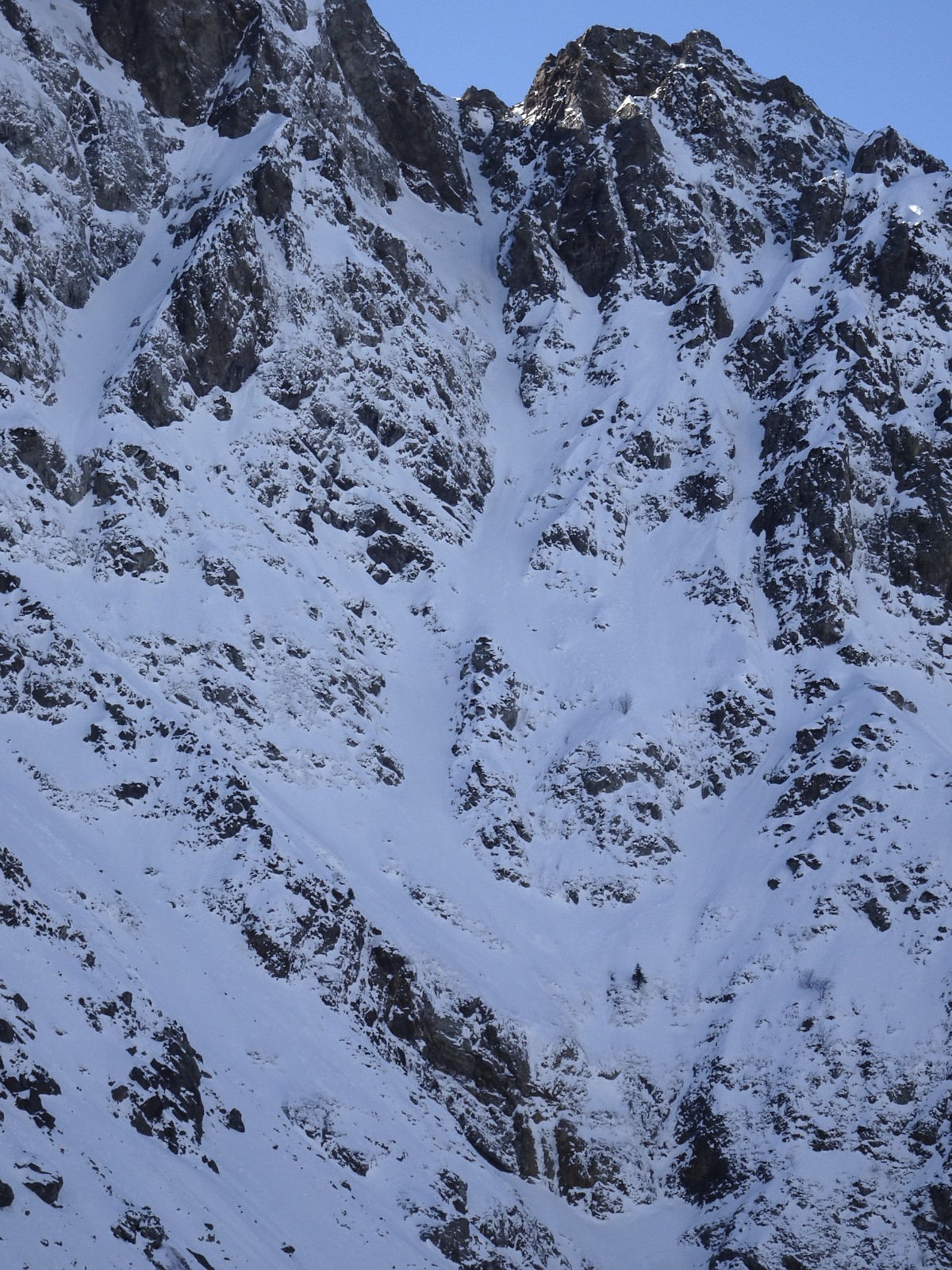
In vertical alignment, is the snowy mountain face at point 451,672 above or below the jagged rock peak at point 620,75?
below

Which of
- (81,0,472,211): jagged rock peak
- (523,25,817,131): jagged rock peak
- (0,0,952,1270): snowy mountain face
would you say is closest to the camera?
(0,0,952,1270): snowy mountain face

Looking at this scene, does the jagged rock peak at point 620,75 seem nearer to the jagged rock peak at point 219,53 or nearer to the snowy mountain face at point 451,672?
the snowy mountain face at point 451,672

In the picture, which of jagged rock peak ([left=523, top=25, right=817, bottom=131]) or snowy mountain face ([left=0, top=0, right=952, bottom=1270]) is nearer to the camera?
snowy mountain face ([left=0, top=0, right=952, bottom=1270])

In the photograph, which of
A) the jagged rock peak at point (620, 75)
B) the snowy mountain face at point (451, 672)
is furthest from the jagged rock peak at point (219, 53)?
the jagged rock peak at point (620, 75)

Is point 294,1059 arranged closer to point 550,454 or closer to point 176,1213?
point 176,1213

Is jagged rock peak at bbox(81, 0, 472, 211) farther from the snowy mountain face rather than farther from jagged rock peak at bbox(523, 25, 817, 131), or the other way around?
jagged rock peak at bbox(523, 25, 817, 131)

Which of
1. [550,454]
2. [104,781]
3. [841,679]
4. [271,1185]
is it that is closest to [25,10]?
[550,454]

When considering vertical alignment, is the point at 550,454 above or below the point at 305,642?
above

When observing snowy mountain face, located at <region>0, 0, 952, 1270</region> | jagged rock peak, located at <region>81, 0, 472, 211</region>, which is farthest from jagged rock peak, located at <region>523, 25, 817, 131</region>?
jagged rock peak, located at <region>81, 0, 472, 211</region>

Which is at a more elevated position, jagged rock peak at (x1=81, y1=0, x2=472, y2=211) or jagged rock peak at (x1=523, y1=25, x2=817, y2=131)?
jagged rock peak at (x1=523, y1=25, x2=817, y2=131)
